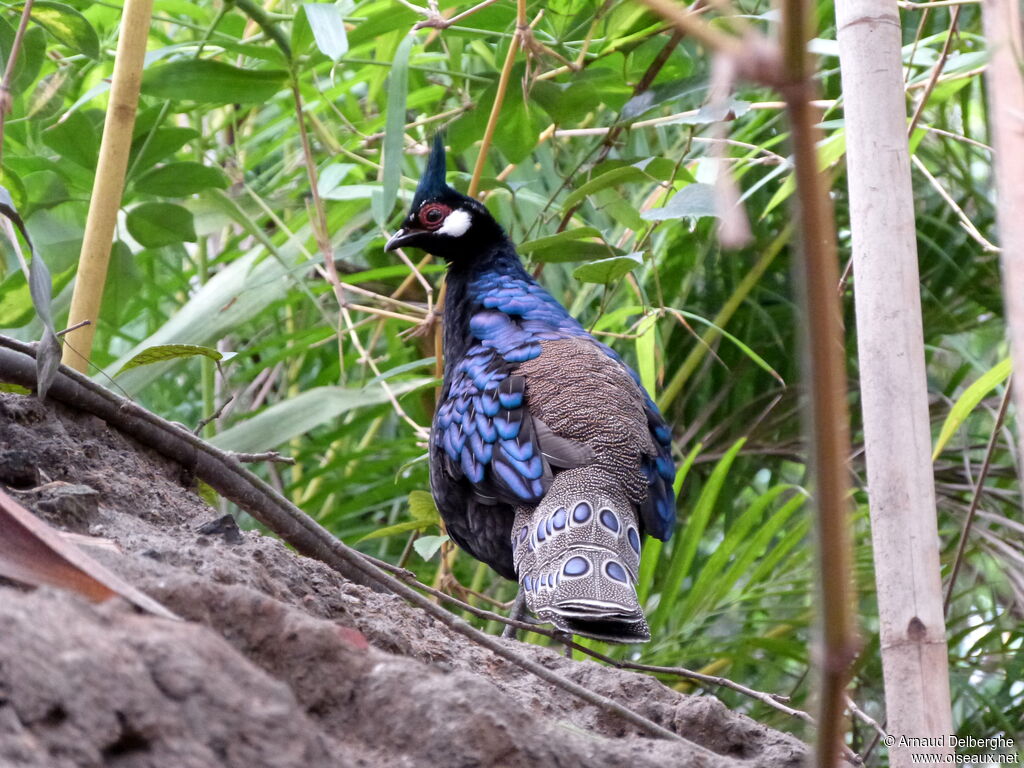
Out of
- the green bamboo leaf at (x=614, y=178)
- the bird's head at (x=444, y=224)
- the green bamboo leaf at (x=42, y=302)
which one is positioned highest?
the bird's head at (x=444, y=224)

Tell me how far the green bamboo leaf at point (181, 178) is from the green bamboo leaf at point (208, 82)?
17 cm

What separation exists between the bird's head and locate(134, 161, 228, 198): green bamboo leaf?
2.40 ft

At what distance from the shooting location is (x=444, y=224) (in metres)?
3.63

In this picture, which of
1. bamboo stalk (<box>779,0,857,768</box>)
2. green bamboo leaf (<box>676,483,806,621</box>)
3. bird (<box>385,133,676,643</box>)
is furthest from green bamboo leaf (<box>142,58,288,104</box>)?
bamboo stalk (<box>779,0,857,768</box>)

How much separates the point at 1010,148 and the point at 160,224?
2521 mm

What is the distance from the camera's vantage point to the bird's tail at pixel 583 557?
2330mm

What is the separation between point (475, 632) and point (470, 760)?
36 centimetres

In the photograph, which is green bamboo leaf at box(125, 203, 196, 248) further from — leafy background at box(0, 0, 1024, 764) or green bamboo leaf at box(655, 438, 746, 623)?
green bamboo leaf at box(655, 438, 746, 623)

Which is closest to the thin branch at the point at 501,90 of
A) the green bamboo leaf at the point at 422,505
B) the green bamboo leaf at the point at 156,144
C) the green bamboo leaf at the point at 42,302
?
the green bamboo leaf at the point at 156,144

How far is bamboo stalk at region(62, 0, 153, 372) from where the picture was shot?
83.8 inches

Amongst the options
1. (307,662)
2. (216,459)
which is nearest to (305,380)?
(216,459)

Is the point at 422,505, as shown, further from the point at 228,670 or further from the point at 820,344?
the point at 820,344

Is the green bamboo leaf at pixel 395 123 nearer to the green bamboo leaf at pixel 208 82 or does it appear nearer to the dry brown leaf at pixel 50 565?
the green bamboo leaf at pixel 208 82

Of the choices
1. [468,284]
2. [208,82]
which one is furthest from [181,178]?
[468,284]
